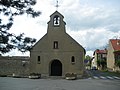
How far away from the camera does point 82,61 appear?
48875mm

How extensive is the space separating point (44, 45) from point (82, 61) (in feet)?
25.3

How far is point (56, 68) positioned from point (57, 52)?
3.31m

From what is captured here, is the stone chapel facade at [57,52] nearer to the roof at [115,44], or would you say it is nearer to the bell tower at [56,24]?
the bell tower at [56,24]

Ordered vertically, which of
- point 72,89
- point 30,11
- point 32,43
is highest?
point 30,11

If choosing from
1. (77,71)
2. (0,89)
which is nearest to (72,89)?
(0,89)

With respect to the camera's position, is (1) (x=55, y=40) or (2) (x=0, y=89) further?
(1) (x=55, y=40)

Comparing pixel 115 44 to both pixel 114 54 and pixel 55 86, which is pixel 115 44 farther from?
pixel 55 86

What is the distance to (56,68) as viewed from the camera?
50969mm

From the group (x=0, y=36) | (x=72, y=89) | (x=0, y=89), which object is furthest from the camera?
(x=72, y=89)

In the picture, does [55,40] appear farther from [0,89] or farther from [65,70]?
[0,89]

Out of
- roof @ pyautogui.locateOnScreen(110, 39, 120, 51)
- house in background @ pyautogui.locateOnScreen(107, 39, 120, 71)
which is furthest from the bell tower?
roof @ pyautogui.locateOnScreen(110, 39, 120, 51)

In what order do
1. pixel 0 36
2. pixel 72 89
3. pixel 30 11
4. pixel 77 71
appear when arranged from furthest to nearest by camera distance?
pixel 77 71
pixel 72 89
pixel 30 11
pixel 0 36

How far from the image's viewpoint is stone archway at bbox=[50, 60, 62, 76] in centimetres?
5072

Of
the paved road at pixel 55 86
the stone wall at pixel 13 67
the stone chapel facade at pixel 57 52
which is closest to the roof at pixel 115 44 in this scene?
the stone chapel facade at pixel 57 52
